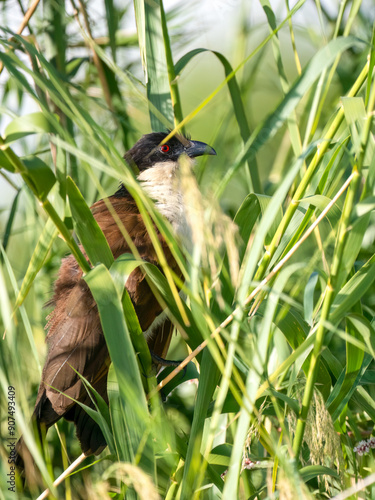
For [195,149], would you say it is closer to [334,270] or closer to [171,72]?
[171,72]

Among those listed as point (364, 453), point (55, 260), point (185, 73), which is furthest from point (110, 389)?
point (55, 260)

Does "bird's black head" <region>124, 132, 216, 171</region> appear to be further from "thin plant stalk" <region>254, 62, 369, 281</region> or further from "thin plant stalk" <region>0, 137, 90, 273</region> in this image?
"thin plant stalk" <region>0, 137, 90, 273</region>

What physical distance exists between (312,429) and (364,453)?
0.35m

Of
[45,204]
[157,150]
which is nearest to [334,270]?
A: [45,204]

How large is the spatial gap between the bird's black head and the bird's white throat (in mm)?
36

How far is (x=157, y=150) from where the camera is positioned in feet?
8.02

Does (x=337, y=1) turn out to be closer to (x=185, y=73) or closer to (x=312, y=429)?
(x=185, y=73)

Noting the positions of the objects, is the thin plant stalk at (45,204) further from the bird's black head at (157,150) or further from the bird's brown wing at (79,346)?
the bird's black head at (157,150)

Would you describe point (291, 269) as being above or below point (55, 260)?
above

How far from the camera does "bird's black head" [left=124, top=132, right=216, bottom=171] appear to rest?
7.61 feet

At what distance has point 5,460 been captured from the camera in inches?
62.5

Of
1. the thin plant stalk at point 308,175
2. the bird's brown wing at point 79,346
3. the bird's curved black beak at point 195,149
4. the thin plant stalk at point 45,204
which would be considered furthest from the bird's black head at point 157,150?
the thin plant stalk at point 45,204

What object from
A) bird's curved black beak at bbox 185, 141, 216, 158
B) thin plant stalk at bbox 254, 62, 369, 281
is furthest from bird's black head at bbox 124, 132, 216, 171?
thin plant stalk at bbox 254, 62, 369, 281

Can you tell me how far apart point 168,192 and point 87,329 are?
84 cm
